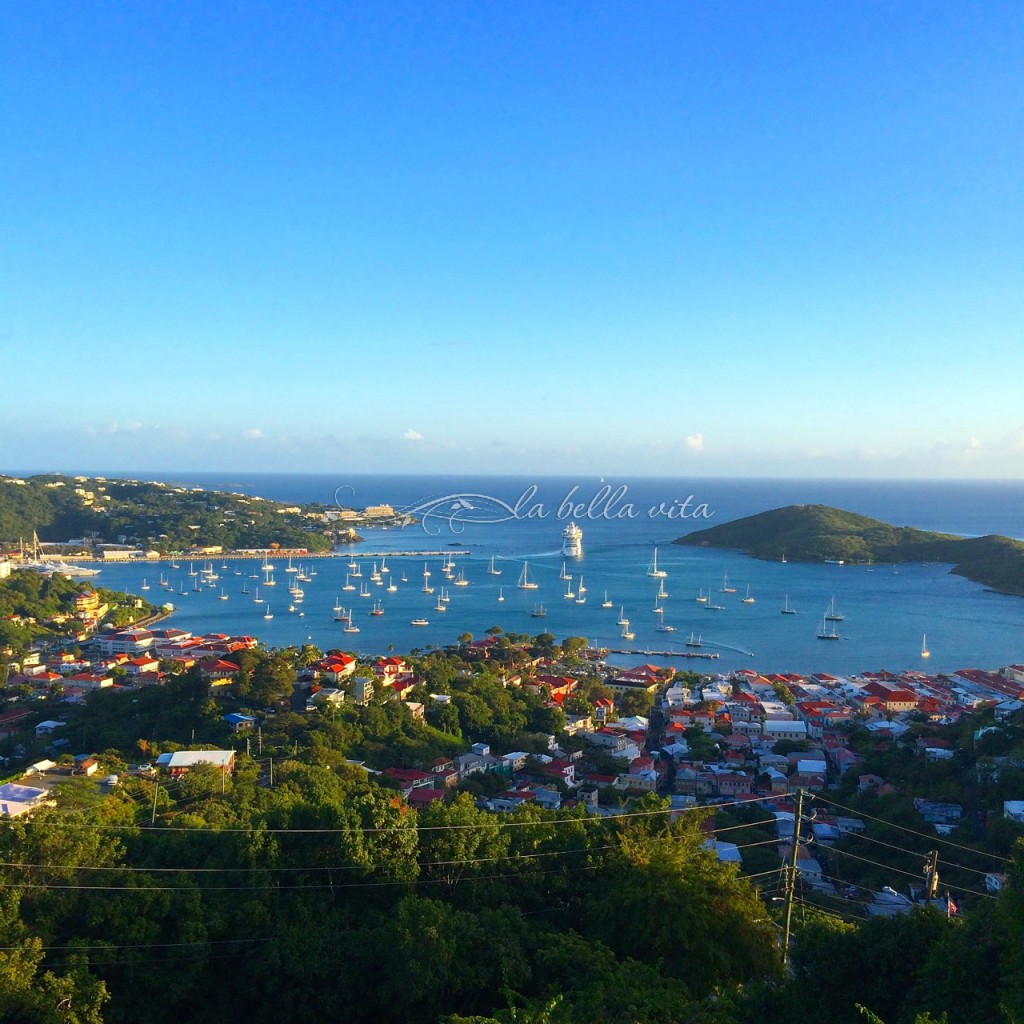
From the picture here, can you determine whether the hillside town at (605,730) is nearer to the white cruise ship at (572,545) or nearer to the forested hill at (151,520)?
the white cruise ship at (572,545)

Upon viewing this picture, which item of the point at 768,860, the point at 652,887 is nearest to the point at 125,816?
the point at 652,887

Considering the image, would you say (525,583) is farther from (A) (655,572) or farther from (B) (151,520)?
(B) (151,520)

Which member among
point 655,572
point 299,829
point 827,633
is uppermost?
point 299,829

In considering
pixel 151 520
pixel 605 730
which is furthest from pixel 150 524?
pixel 605 730

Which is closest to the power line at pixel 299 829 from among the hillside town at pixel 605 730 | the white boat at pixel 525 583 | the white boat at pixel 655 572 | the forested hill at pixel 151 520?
the hillside town at pixel 605 730

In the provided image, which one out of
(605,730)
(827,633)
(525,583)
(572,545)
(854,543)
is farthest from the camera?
(572,545)

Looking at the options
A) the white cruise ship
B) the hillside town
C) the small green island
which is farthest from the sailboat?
the white cruise ship
